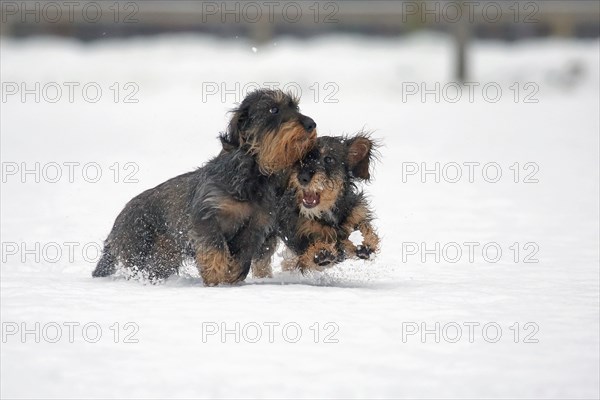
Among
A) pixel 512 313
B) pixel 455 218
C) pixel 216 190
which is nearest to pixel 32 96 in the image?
pixel 455 218

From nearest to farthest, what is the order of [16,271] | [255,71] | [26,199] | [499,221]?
1. [16,271]
2. [499,221]
3. [26,199]
4. [255,71]

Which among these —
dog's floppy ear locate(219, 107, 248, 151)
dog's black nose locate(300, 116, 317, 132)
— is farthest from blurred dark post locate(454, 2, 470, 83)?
dog's black nose locate(300, 116, 317, 132)

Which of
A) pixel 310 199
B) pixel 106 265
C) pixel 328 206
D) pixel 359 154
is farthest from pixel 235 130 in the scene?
pixel 106 265

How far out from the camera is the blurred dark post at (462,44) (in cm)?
2194

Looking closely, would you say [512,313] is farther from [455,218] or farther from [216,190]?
[455,218]

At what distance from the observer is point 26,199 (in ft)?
37.1

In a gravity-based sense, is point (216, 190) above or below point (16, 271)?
above

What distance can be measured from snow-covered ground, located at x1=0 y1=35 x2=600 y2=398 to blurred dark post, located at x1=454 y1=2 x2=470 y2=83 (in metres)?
0.38

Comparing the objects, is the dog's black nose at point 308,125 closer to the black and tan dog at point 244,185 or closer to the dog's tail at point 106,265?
the black and tan dog at point 244,185

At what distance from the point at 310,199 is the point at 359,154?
682 millimetres

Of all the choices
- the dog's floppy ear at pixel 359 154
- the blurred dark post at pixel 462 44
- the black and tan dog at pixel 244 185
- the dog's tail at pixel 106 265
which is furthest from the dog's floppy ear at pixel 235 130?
the blurred dark post at pixel 462 44

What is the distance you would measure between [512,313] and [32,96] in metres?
19.1

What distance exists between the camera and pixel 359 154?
682 centimetres

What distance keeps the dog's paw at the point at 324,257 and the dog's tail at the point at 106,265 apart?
162 centimetres
